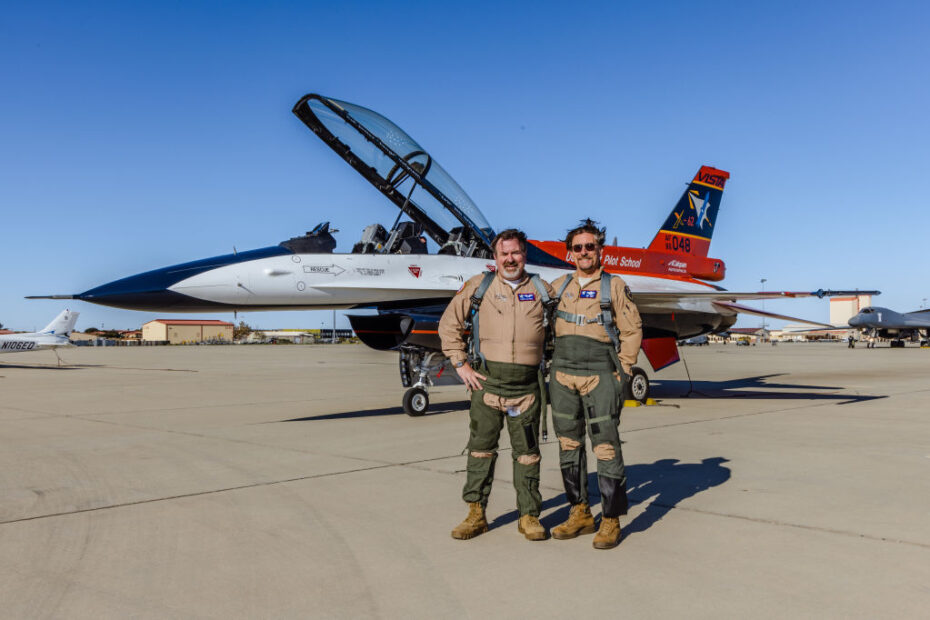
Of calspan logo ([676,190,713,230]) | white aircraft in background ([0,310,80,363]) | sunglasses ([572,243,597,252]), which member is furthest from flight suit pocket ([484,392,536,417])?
white aircraft in background ([0,310,80,363])

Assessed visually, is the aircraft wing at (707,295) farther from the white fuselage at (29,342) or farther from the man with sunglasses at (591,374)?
the white fuselage at (29,342)

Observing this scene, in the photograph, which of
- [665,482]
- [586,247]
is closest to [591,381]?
[586,247]

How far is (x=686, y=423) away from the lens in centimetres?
885

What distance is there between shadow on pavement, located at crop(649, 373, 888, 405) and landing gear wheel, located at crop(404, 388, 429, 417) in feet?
18.7

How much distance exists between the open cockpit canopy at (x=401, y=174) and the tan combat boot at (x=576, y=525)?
644 cm

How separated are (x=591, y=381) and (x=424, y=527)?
1.29 meters

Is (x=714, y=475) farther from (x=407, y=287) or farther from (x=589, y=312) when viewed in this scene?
(x=407, y=287)

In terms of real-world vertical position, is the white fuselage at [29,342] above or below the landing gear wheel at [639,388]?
above

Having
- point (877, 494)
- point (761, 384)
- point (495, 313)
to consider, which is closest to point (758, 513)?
point (877, 494)

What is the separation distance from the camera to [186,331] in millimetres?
103125

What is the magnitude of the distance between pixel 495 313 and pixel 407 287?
5.63 m

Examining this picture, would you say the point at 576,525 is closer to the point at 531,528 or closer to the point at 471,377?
the point at 531,528

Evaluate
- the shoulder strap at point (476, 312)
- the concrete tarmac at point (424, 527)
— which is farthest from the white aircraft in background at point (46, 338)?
the shoulder strap at point (476, 312)

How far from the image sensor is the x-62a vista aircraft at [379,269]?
8.49 metres
